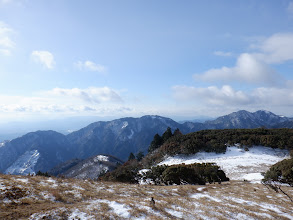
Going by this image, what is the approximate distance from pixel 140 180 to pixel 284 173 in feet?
84.8

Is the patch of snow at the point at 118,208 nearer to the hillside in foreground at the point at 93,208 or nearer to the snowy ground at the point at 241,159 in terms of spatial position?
the hillside in foreground at the point at 93,208

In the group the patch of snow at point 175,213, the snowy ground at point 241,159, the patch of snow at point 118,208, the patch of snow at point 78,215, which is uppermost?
the patch of snow at point 78,215

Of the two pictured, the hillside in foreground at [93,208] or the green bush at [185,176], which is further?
the green bush at [185,176]

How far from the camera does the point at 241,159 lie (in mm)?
45656

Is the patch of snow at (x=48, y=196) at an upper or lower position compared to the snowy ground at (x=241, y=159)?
upper

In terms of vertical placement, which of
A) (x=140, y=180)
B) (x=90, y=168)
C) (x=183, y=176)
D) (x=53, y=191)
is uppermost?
(x=53, y=191)

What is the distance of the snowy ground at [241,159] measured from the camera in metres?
36.5

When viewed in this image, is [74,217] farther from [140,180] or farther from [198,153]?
[198,153]

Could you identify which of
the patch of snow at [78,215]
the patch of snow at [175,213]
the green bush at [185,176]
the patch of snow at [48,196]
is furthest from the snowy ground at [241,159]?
the patch of snow at [48,196]

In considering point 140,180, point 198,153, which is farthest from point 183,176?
point 198,153

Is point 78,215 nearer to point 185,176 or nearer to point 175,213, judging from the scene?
point 175,213

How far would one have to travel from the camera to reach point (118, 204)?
35.5 feet

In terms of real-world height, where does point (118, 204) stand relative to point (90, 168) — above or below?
above

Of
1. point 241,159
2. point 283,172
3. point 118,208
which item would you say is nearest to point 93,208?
point 118,208
